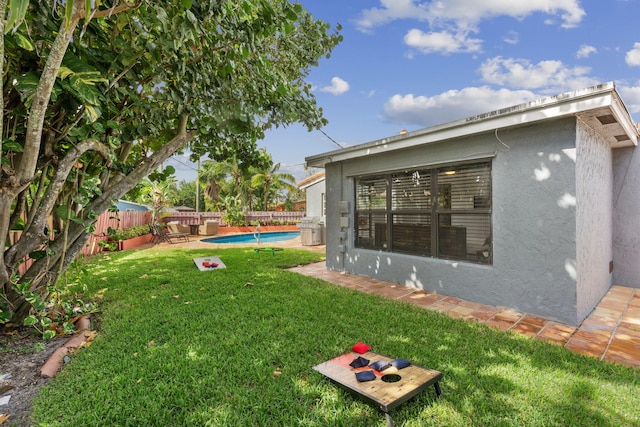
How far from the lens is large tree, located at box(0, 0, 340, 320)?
2979mm

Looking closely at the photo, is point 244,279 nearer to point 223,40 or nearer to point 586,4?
point 223,40

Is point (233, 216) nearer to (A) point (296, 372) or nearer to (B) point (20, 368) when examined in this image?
(B) point (20, 368)

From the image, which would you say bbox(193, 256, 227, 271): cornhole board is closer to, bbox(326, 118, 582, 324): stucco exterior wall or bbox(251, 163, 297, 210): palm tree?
bbox(326, 118, 582, 324): stucco exterior wall

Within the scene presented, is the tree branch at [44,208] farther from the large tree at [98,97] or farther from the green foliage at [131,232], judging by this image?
the green foliage at [131,232]

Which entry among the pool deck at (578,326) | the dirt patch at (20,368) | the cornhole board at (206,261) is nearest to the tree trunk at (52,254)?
the dirt patch at (20,368)

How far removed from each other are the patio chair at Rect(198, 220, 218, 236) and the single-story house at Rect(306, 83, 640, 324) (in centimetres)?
1376

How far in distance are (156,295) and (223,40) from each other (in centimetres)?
461

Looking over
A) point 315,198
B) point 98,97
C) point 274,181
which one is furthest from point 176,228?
point 98,97

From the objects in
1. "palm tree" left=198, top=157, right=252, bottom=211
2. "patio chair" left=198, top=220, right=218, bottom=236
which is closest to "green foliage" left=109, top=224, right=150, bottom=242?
"patio chair" left=198, top=220, right=218, bottom=236

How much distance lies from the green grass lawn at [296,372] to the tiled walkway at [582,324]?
1.27 ft

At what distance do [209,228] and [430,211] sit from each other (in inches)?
639

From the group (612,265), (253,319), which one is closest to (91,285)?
(253,319)

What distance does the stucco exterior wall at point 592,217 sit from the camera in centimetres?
422

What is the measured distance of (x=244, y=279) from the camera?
22.2 feet
